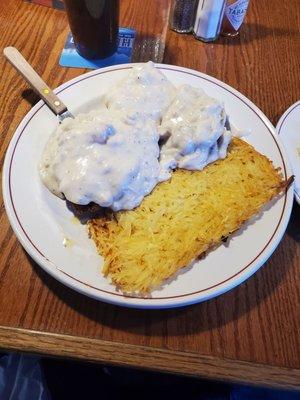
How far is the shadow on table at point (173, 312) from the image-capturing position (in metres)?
0.92

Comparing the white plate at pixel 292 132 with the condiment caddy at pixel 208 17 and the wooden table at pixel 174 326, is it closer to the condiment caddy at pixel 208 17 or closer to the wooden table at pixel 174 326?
the wooden table at pixel 174 326

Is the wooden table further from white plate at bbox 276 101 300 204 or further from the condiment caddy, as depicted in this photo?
the condiment caddy

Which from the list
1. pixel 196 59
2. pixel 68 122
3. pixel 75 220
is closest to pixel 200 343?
pixel 75 220

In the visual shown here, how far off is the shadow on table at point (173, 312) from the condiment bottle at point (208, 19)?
1055 millimetres

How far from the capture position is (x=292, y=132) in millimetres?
1255

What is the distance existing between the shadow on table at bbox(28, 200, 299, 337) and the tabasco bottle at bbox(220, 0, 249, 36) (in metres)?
1.09

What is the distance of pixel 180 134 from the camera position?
1114mm

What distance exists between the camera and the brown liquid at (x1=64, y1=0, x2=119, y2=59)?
1.31m

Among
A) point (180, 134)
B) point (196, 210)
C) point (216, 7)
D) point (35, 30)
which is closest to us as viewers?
point (196, 210)

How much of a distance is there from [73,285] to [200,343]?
13.1 inches

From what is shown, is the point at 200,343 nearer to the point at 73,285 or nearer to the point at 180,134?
the point at 73,285

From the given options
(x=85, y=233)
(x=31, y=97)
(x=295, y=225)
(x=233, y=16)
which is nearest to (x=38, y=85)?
(x=31, y=97)

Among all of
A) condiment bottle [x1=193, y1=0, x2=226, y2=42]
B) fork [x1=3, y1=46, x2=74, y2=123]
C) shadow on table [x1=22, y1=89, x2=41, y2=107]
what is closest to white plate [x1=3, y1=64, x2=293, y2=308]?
fork [x1=3, y1=46, x2=74, y2=123]

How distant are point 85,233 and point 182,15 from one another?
1035mm
